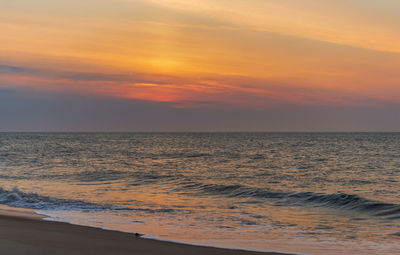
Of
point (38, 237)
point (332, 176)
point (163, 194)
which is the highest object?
point (332, 176)

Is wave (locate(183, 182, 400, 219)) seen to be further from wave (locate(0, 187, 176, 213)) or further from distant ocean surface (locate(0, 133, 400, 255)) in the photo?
wave (locate(0, 187, 176, 213))

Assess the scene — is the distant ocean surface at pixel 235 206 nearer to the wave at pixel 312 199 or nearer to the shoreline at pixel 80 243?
the wave at pixel 312 199

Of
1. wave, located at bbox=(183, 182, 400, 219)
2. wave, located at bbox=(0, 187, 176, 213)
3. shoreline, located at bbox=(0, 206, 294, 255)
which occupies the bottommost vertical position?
shoreline, located at bbox=(0, 206, 294, 255)

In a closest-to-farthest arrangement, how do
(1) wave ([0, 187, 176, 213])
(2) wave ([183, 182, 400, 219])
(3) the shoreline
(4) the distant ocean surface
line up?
1. (3) the shoreline
2. (4) the distant ocean surface
3. (1) wave ([0, 187, 176, 213])
4. (2) wave ([183, 182, 400, 219])

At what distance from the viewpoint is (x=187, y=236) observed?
1018 centimetres

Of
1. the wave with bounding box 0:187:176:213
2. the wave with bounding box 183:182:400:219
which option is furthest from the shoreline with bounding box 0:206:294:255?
the wave with bounding box 183:182:400:219

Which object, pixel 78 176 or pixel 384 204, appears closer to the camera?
pixel 384 204

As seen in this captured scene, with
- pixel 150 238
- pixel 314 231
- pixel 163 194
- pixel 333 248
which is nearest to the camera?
pixel 333 248

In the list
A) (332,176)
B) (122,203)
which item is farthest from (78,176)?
(332,176)

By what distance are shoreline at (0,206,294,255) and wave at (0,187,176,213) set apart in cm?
368

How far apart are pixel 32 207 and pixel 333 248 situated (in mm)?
11114

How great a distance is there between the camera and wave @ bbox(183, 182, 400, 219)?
Answer: 48.7ft

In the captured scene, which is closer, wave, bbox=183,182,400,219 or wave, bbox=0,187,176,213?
wave, bbox=0,187,176,213

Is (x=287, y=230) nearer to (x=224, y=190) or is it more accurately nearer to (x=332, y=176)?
(x=224, y=190)
